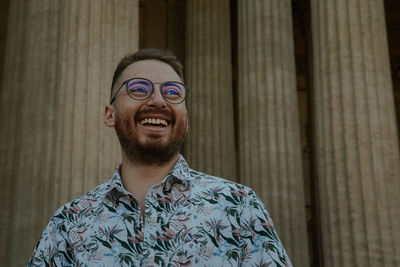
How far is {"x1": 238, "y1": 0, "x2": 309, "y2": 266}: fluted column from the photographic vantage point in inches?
551

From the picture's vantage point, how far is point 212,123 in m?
19.1

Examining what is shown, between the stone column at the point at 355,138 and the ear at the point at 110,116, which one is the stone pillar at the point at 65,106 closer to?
the stone column at the point at 355,138

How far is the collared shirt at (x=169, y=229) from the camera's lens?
252 centimetres

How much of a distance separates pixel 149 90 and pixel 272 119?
1196 cm

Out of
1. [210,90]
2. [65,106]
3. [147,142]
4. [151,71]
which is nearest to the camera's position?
[147,142]

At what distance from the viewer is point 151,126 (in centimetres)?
280

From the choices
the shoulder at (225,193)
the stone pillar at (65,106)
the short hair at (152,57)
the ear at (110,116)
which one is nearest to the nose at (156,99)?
the short hair at (152,57)

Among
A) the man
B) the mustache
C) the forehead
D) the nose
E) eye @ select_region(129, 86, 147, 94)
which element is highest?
the forehead

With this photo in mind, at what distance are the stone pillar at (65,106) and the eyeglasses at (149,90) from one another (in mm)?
8548

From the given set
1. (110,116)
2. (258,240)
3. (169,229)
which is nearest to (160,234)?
(169,229)

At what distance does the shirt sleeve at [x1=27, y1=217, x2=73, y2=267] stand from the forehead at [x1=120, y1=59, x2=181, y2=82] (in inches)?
36.1

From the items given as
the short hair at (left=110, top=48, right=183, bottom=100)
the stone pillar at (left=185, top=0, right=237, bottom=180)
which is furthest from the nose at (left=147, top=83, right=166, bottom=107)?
the stone pillar at (left=185, top=0, right=237, bottom=180)

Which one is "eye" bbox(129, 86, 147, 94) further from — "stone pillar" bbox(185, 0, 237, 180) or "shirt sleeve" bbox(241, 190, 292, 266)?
"stone pillar" bbox(185, 0, 237, 180)

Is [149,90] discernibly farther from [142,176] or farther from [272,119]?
[272,119]
